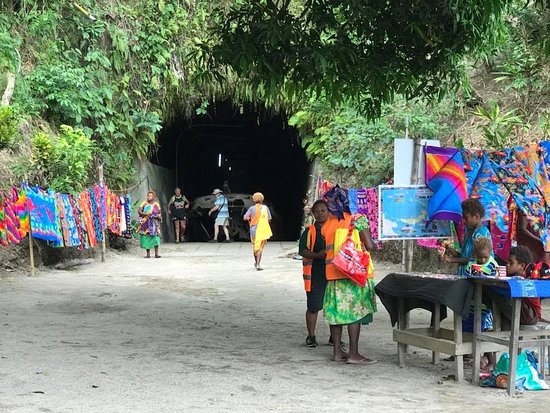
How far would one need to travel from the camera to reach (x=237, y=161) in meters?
38.5

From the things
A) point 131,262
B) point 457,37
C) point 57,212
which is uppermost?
point 457,37

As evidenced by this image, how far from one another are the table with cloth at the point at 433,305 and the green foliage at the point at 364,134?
646 centimetres

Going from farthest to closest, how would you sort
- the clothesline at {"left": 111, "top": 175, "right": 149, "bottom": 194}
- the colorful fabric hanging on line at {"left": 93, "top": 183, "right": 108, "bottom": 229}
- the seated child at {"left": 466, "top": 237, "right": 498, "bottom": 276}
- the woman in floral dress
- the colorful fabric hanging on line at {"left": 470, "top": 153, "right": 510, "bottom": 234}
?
the clothesline at {"left": 111, "top": 175, "right": 149, "bottom": 194}, the colorful fabric hanging on line at {"left": 93, "top": 183, "right": 108, "bottom": 229}, the colorful fabric hanging on line at {"left": 470, "top": 153, "right": 510, "bottom": 234}, the woman in floral dress, the seated child at {"left": 466, "top": 237, "right": 498, "bottom": 276}

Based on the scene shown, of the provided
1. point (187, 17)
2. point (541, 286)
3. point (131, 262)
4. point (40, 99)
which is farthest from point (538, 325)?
point (187, 17)

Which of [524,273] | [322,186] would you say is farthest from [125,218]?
[524,273]

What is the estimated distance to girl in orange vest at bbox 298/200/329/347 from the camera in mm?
6680

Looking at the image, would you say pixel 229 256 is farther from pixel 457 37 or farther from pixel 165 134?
pixel 457 37

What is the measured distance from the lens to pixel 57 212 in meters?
12.8

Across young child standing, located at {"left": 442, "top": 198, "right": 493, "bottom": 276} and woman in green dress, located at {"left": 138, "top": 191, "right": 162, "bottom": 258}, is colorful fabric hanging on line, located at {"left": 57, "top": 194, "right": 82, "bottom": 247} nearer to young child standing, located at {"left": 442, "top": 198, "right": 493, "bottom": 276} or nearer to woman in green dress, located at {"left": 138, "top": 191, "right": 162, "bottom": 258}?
woman in green dress, located at {"left": 138, "top": 191, "right": 162, "bottom": 258}

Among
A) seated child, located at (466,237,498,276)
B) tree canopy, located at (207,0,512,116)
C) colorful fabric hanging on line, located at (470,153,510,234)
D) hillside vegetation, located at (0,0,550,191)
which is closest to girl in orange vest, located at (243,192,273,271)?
hillside vegetation, located at (0,0,550,191)

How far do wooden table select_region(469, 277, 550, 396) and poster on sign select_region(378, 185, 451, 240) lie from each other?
1581 mm

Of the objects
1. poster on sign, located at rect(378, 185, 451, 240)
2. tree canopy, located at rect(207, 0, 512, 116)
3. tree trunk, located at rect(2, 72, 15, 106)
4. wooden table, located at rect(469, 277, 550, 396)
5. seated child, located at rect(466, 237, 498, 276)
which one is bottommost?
wooden table, located at rect(469, 277, 550, 396)

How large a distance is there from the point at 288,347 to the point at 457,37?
388cm

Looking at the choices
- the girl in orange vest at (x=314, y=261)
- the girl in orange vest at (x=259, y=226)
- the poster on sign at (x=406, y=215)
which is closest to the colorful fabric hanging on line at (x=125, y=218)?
the girl in orange vest at (x=259, y=226)
